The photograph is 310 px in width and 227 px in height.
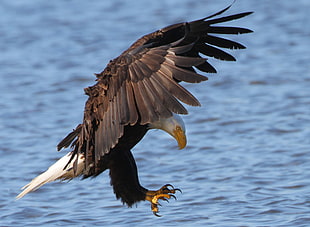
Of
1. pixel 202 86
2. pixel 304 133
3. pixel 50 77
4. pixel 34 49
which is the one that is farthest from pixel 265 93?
pixel 34 49

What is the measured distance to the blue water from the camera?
18.9ft

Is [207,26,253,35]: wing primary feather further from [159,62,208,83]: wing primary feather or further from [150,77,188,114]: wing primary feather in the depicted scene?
[150,77,188,114]: wing primary feather

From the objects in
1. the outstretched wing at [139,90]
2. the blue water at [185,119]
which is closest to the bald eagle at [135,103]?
the outstretched wing at [139,90]

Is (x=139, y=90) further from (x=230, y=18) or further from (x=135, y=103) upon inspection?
(x=230, y=18)

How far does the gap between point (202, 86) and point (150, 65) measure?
14.9 ft

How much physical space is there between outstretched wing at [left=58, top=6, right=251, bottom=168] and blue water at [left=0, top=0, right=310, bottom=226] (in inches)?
40.1

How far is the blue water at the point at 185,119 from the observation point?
5.75 m

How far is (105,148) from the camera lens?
181 inches

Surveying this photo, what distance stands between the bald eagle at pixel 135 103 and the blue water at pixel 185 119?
0.59 meters

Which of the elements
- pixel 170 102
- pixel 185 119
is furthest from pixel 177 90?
pixel 185 119

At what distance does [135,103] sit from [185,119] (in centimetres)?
350

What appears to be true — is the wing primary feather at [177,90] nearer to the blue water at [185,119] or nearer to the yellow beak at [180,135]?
the yellow beak at [180,135]

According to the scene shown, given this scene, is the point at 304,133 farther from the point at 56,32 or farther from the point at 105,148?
the point at 56,32

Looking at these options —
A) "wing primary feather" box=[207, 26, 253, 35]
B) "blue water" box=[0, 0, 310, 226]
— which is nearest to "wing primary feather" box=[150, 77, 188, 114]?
"wing primary feather" box=[207, 26, 253, 35]
